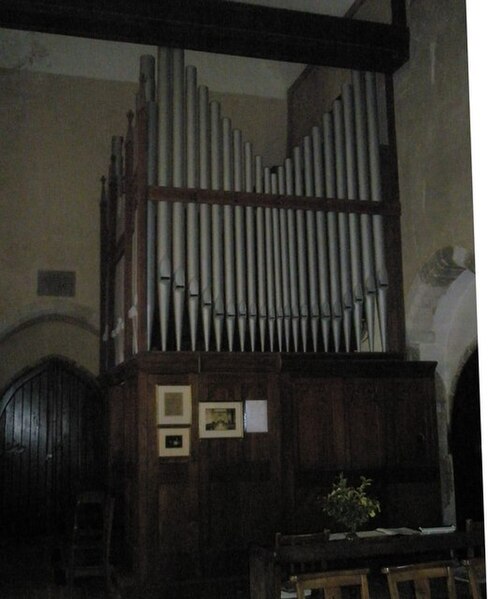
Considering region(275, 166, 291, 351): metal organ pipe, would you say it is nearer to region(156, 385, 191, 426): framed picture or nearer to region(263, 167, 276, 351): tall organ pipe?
region(263, 167, 276, 351): tall organ pipe

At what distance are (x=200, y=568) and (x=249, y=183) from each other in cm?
388

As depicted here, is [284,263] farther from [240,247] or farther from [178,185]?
[178,185]

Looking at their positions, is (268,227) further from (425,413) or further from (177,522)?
(177,522)

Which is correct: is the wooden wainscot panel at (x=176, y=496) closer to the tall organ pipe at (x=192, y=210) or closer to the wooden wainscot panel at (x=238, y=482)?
the wooden wainscot panel at (x=238, y=482)

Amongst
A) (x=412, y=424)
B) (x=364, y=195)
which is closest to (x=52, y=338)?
(x=364, y=195)

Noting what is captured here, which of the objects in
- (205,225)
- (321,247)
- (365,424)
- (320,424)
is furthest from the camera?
(321,247)

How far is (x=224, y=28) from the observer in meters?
A: 8.35

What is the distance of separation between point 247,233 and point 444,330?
2351 mm

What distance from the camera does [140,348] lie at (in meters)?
7.47

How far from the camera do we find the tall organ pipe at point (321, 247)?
818 centimetres

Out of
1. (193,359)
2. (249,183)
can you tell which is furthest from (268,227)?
(193,359)

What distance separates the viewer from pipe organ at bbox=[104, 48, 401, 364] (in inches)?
307

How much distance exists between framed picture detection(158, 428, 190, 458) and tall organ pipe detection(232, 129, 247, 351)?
1.05 m

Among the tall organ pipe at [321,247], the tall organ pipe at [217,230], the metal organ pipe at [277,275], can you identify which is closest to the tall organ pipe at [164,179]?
the tall organ pipe at [217,230]
